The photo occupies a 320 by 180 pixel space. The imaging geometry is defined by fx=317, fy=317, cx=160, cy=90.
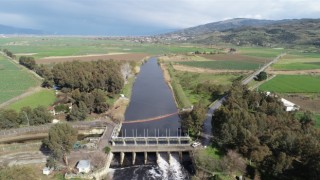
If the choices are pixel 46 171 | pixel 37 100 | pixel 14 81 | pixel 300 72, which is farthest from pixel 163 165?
pixel 300 72

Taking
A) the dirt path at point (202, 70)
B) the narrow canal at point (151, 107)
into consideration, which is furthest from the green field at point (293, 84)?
the narrow canal at point (151, 107)

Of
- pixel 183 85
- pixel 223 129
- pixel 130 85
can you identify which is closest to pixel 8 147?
pixel 223 129

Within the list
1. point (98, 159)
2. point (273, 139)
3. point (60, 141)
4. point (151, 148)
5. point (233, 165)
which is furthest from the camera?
point (151, 148)

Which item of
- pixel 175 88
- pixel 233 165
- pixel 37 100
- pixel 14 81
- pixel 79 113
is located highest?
pixel 14 81

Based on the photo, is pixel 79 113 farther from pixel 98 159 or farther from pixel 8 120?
pixel 98 159

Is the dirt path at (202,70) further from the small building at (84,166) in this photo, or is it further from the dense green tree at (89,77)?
the small building at (84,166)

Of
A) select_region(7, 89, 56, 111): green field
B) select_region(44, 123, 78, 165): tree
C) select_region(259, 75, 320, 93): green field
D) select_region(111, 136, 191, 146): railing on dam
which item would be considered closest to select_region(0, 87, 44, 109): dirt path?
select_region(7, 89, 56, 111): green field

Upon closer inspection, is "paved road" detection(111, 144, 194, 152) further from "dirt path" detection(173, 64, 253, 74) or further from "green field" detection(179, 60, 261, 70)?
"green field" detection(179, 60, 261, 70)
